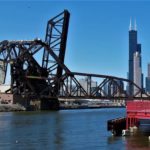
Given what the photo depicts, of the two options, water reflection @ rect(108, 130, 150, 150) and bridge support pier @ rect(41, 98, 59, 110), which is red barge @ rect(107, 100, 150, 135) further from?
bridge support pier @ rect(41, 98, 59, 110)

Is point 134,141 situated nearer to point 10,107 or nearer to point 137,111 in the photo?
point 137,111

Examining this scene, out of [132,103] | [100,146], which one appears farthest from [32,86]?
[100,146]

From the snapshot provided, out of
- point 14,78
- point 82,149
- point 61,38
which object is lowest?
point 82,149

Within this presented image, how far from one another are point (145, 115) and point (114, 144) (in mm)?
10496

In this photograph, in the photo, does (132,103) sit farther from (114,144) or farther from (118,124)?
(114,144)

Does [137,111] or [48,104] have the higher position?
[48,104]

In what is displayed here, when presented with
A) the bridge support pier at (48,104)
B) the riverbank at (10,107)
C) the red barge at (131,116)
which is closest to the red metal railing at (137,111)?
the red barge at (131,116)

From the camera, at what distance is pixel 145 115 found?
196 feet

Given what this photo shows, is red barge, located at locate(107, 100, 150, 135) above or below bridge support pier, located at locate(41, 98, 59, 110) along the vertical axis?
below

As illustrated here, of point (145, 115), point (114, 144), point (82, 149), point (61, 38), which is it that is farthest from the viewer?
point (61, 38)

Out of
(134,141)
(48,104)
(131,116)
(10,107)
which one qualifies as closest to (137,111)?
(131,116)

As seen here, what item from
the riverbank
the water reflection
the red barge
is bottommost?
the water reflection

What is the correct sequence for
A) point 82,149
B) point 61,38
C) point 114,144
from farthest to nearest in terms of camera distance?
point 61,38 < point 114,144 < point 82,149

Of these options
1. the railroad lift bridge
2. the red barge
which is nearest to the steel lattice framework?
the railroad lift bridge
